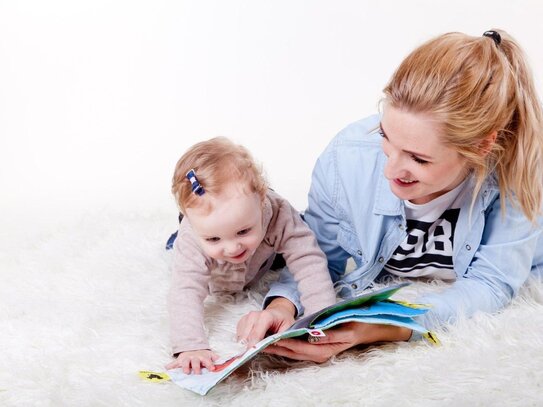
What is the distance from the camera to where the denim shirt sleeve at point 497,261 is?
196 centimetres

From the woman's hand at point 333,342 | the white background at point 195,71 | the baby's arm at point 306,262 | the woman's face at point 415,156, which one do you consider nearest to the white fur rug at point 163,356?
the woman's hand at point 333,342

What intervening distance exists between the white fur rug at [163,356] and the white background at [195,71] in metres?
1.35

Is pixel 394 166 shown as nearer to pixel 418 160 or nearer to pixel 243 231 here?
pixel 418 160

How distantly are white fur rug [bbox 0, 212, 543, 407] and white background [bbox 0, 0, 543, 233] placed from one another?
135 cm

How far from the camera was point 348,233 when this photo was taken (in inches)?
85.2

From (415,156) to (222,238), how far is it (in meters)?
0.44

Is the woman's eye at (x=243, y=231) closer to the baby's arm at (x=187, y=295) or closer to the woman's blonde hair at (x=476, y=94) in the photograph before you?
the baby's arm at (x=187, y=295)

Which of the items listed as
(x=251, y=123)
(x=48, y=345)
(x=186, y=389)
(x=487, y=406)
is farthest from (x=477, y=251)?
(x=251, y=123)

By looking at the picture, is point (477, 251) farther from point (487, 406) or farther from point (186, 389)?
point (186, 389)

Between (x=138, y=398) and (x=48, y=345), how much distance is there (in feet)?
1.17

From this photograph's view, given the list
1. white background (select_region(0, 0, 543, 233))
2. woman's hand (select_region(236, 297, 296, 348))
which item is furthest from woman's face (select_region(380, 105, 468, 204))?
white background (select_region(0, 0, 543, 233))

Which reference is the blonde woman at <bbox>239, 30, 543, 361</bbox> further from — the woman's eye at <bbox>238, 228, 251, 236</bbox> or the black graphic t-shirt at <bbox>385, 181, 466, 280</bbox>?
the woman's eye at <bbox>238, 228, 251, 236</bbox>

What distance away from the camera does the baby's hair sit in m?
1.83

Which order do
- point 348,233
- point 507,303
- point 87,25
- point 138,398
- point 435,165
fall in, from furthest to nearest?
point 87,25 < point 348,233 < point 507,303 < point 435,165 < point 138,398
